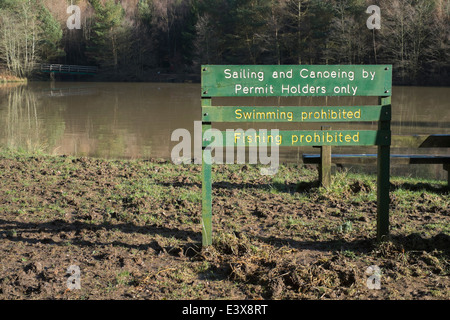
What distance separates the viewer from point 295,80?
5094 millimetres

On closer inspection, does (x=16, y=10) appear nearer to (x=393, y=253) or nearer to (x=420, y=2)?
(x=420, y=2)

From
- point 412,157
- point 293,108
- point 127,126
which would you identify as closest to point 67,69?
point 127,126

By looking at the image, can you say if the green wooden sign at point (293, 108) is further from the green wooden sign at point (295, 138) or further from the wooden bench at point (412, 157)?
the wooden bench at point (412, 157)

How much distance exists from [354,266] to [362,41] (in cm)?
4632

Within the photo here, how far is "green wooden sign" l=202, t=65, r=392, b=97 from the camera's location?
16.6 ft

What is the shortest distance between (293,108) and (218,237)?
1.50m

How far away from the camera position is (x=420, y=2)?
44906 millimetres

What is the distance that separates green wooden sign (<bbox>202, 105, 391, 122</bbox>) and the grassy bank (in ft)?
4.03

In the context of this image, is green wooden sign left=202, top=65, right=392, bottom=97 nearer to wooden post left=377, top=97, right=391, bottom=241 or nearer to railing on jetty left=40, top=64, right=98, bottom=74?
wooden post left=377, top=97, right=391, bottom=241

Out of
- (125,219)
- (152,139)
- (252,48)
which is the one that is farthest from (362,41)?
(125,219)

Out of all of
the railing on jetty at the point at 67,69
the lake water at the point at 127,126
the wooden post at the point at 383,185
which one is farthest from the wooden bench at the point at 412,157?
the railing on jetty at the point at 67,69

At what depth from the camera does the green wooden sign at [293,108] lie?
16.6ft

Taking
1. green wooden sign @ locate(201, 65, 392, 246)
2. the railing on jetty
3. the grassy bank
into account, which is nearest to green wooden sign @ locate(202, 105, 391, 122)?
green wooden sign @ locate(201, 65, 392, 246)

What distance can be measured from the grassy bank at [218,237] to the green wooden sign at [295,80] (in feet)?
4.88
